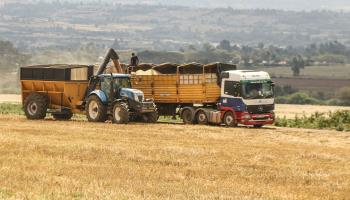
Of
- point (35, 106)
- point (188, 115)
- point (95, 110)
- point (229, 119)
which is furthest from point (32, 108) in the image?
point (229, 119)

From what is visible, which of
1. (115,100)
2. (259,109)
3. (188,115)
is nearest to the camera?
(115,100)

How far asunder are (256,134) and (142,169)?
517 inches

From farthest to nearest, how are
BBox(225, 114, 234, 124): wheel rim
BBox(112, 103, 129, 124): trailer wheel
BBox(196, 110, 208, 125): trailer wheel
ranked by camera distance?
1. BBox(196, 110, 208, 125): trailer wheel
2. BBox(225, 114, 234, 124): wheel rim
3. BBox(112, 103, 129, 124): trailer wheel

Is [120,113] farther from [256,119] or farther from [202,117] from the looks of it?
[256,119]

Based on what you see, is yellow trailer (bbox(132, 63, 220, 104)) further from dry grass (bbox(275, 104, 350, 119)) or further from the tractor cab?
dry grass (bbox(275, 104, 350, 119))

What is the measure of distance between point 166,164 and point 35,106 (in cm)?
1796

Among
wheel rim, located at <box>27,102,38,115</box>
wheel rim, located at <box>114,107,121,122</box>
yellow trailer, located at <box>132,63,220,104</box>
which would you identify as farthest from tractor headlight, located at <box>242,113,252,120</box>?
wheel rim, located at <box>27,102,38,115</box>

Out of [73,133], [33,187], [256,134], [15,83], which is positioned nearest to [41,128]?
[73,133]

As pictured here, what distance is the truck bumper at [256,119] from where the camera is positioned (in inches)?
1538

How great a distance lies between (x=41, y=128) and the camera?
32.8 m

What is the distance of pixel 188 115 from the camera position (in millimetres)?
40750

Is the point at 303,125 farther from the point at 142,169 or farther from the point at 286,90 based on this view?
the point at 286,90

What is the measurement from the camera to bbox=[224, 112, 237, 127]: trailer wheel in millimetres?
39281

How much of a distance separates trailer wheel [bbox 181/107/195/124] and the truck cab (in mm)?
1408
